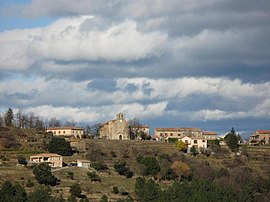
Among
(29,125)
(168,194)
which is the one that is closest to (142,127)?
(29,125)

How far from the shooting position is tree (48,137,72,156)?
8356 cm

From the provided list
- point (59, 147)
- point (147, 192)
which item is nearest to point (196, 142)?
point (59, 147)

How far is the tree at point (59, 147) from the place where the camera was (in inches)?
3290

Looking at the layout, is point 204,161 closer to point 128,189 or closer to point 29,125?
point 128,189

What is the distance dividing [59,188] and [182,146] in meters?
32.5

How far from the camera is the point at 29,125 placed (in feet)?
364

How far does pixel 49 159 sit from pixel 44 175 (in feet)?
33.0

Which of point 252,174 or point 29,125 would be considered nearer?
point 252,174

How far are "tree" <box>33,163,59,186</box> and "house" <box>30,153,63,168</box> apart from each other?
8097 millimetres

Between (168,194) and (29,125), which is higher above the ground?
(29,125)

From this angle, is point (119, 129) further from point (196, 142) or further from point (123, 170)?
point (123, 170)

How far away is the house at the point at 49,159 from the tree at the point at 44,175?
8097 mm

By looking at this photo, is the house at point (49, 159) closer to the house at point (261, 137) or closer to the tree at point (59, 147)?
the tree at point (59, 147)

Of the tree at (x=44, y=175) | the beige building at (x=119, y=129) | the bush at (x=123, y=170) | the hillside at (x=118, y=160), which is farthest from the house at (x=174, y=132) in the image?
the tree at (x=44, y=175)
